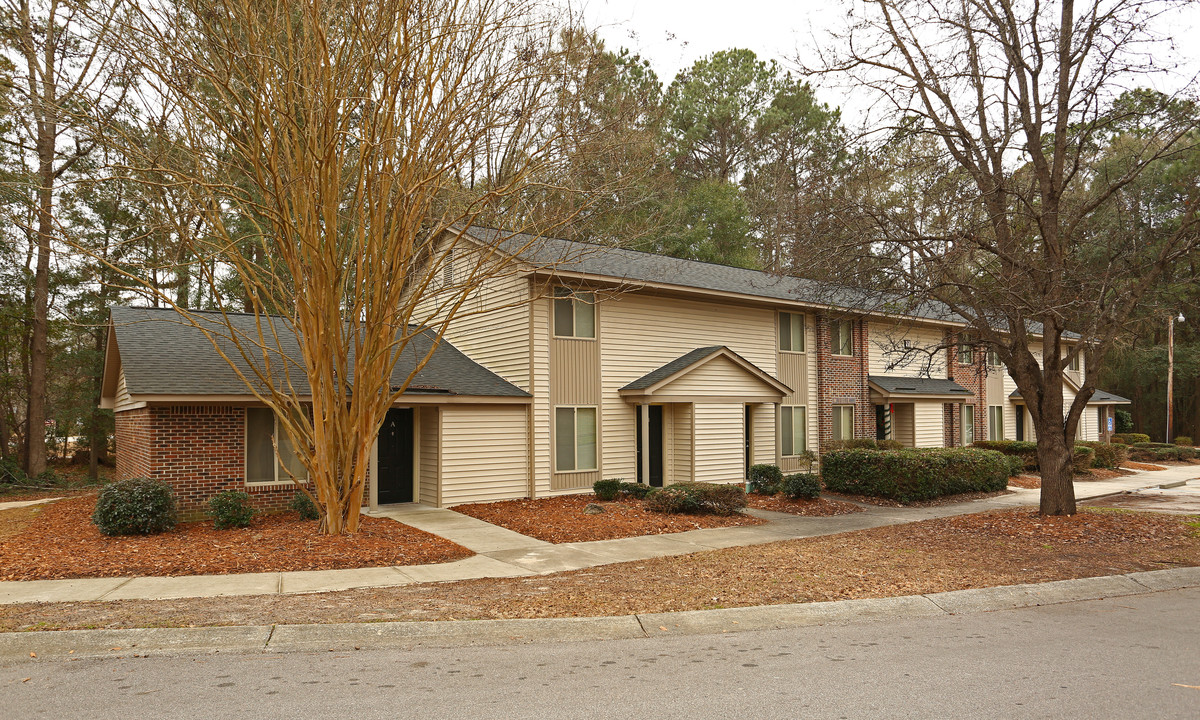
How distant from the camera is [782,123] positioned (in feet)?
126

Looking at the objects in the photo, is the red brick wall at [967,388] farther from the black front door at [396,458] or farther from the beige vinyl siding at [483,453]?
the black front door at [396,458]

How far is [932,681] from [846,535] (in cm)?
784

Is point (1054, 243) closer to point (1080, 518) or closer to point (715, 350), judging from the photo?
point (1080, 518)

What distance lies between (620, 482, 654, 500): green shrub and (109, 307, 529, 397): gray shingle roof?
9.82 ft

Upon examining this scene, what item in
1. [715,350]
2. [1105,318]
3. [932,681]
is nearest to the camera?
[932,681]

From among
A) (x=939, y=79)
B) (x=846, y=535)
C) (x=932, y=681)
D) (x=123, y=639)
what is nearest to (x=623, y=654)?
(x=932, y=681)

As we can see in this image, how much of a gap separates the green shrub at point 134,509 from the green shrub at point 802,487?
479 inches

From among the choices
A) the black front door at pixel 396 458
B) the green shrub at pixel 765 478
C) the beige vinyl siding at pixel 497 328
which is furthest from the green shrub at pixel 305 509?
the green shrub at pixel 765 478

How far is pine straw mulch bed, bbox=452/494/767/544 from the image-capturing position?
1294 centimetres

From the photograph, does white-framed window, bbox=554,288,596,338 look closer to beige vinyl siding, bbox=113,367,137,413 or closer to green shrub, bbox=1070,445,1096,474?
beige vinyl siding, bbox=113,367,137,413

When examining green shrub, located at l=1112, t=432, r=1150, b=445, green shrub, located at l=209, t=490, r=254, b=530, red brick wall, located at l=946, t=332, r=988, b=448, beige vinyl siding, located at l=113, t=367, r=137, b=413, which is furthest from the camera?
green shrub, located at l=1112, t=432, r=1150, b=445

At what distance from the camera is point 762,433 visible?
20.7 metres

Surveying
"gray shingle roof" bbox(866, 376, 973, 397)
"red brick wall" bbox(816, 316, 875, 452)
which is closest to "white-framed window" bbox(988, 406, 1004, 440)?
"gray shingle roof" bbox(866, 376, 973, 397)

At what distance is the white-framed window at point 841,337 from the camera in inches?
912
